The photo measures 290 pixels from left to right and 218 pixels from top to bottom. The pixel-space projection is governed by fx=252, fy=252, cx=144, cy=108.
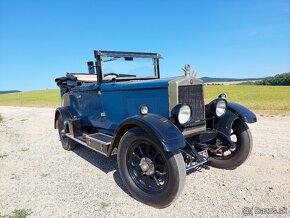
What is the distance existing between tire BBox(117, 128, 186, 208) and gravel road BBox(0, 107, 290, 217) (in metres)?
0.16

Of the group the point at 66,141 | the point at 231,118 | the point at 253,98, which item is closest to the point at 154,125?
the point at 231,118

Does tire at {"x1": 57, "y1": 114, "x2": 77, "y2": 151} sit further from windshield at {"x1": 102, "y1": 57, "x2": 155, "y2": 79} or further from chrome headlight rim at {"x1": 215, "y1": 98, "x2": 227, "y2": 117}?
chrome headlight rim at {"x1": 215, "y1": 98, "x2": 227, "y2": 117}

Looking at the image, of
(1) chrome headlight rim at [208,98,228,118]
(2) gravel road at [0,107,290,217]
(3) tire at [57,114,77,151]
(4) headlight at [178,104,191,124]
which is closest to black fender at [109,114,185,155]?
(4) headlight at [178,104,191,124]

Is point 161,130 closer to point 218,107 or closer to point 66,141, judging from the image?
point 218,107

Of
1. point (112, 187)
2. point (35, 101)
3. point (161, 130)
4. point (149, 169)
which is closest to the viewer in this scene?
point (161, 130)

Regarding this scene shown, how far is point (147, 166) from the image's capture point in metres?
3.57

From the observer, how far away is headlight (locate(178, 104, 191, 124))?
11.7 feet

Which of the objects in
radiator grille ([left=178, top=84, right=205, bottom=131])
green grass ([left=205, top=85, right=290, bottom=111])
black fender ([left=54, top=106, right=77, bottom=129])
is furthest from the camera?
green grass ([left=205, top=85, right=290, bottom=111])

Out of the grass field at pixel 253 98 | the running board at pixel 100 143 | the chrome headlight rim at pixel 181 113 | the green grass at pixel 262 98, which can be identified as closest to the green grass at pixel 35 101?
the grass field at pixel 253 98

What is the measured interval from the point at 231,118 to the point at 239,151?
603 mm

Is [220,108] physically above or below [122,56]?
below

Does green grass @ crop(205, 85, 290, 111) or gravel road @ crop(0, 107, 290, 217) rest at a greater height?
green grass @ crop(205, 85, 290, 111)

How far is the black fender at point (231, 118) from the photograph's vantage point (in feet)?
14.3

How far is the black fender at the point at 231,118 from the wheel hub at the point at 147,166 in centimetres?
156
